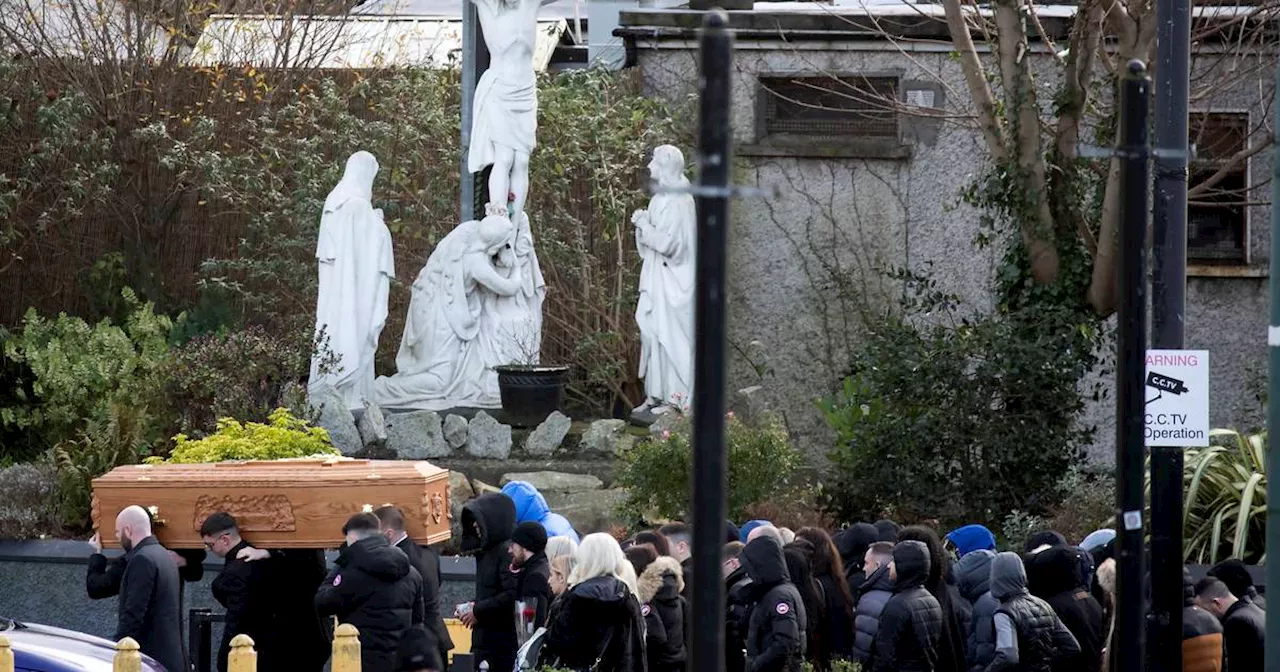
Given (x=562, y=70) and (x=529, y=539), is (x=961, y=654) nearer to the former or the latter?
(x=529, y=539)

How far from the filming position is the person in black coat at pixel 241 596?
31.2 feet

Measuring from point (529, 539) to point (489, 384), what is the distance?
699 cm

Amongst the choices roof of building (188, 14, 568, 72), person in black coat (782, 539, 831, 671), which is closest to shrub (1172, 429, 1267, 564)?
person in black coat (782, 539, 831, 671)

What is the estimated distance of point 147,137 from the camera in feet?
64.9

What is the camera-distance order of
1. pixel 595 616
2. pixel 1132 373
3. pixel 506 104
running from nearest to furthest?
pixel 1132 373 → pixel 595 616 → pixel 506 104

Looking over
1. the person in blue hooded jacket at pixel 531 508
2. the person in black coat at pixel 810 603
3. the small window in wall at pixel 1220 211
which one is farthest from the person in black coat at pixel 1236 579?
the small window in wall at pixel 1220 211

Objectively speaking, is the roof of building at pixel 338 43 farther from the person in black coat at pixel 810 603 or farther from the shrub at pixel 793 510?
the person in black coat at pixel 810 603

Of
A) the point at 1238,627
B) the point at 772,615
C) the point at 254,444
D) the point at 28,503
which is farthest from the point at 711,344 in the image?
the point at 28,503

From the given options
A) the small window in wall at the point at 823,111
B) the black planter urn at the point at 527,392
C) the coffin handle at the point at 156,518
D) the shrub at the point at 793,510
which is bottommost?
the shrub at the point at 793,510

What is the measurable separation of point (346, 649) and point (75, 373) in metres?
8.40

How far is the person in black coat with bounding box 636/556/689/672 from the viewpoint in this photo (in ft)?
28.0

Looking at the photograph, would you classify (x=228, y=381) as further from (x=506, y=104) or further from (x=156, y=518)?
(x=156, y=518)

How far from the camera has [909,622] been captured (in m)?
8.05

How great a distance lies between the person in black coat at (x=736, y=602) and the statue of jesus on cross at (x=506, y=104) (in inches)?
294
